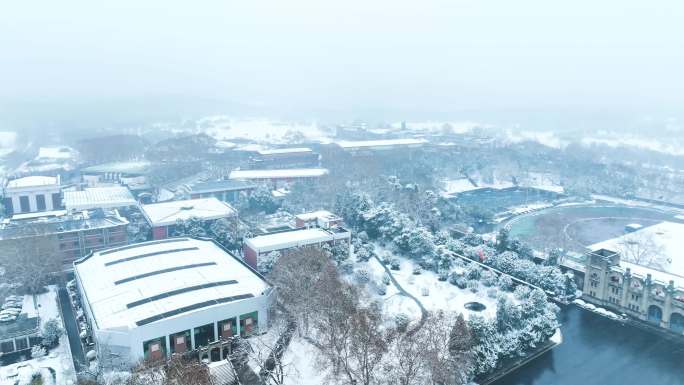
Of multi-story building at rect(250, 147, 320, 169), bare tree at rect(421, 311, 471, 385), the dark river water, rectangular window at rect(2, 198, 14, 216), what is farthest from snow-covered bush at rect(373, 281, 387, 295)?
multi-story building at rect(250, 147, 320, 169)

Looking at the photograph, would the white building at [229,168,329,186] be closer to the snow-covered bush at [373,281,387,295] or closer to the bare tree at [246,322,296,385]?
the snow-covered bush at [373,281,387,295]

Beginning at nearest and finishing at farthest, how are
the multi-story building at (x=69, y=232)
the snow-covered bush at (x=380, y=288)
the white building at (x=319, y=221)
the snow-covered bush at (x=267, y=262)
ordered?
the snow-covered bush at (x=380, y=288) < the snow-covered bush at (x=267, y=262) < the multi-story building at (x=69, y=232) < the white building at (x=319, y=221)

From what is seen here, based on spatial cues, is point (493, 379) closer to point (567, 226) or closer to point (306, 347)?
point (306, 347)

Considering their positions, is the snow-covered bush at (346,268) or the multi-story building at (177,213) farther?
the multi-story building at (177,213)

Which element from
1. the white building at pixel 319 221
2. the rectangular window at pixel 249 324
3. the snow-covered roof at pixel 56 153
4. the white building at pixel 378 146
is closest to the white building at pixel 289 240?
the white building at pixel 319 221

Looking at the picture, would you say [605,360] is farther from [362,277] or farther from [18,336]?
[18,336]

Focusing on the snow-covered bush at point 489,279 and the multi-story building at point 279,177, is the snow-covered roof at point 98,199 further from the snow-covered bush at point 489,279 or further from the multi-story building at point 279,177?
the snow-covered bush at point 489,279
